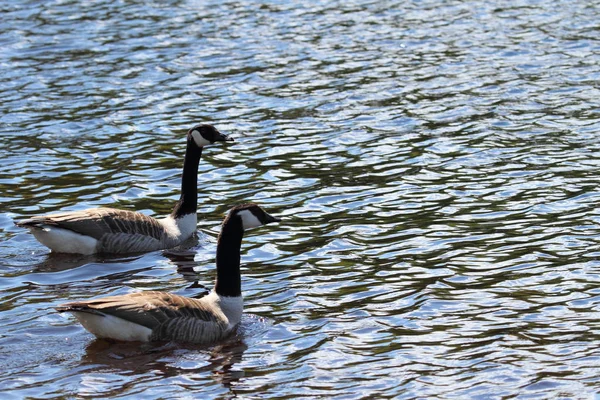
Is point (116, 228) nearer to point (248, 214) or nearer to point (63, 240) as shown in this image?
point (63, 240)

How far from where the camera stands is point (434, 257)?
15.2m

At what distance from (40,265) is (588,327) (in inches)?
309

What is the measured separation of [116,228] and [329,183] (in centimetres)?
435

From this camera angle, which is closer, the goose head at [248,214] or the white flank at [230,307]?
the white flank at [230,307]

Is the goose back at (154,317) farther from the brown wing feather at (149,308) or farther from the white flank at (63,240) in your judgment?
the white flank at (63,240)

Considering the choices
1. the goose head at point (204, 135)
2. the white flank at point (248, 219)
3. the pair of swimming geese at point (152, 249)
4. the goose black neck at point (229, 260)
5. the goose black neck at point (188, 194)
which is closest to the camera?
the pair of swimming geese at point (152, 249)

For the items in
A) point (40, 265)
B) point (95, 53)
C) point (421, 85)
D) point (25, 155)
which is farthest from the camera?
point (95, 53)

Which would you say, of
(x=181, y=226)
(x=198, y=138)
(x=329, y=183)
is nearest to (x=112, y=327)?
(x=181, y=226)

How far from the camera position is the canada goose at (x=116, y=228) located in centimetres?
1580

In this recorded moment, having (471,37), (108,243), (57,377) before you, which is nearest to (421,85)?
(471,37)

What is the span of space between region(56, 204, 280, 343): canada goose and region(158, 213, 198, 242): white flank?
3105 mm

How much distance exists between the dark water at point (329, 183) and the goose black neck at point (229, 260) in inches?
21.8

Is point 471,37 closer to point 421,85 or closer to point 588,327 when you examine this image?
point 421,85

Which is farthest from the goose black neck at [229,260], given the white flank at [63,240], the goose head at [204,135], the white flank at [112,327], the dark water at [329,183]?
the goose head at [204,135]
